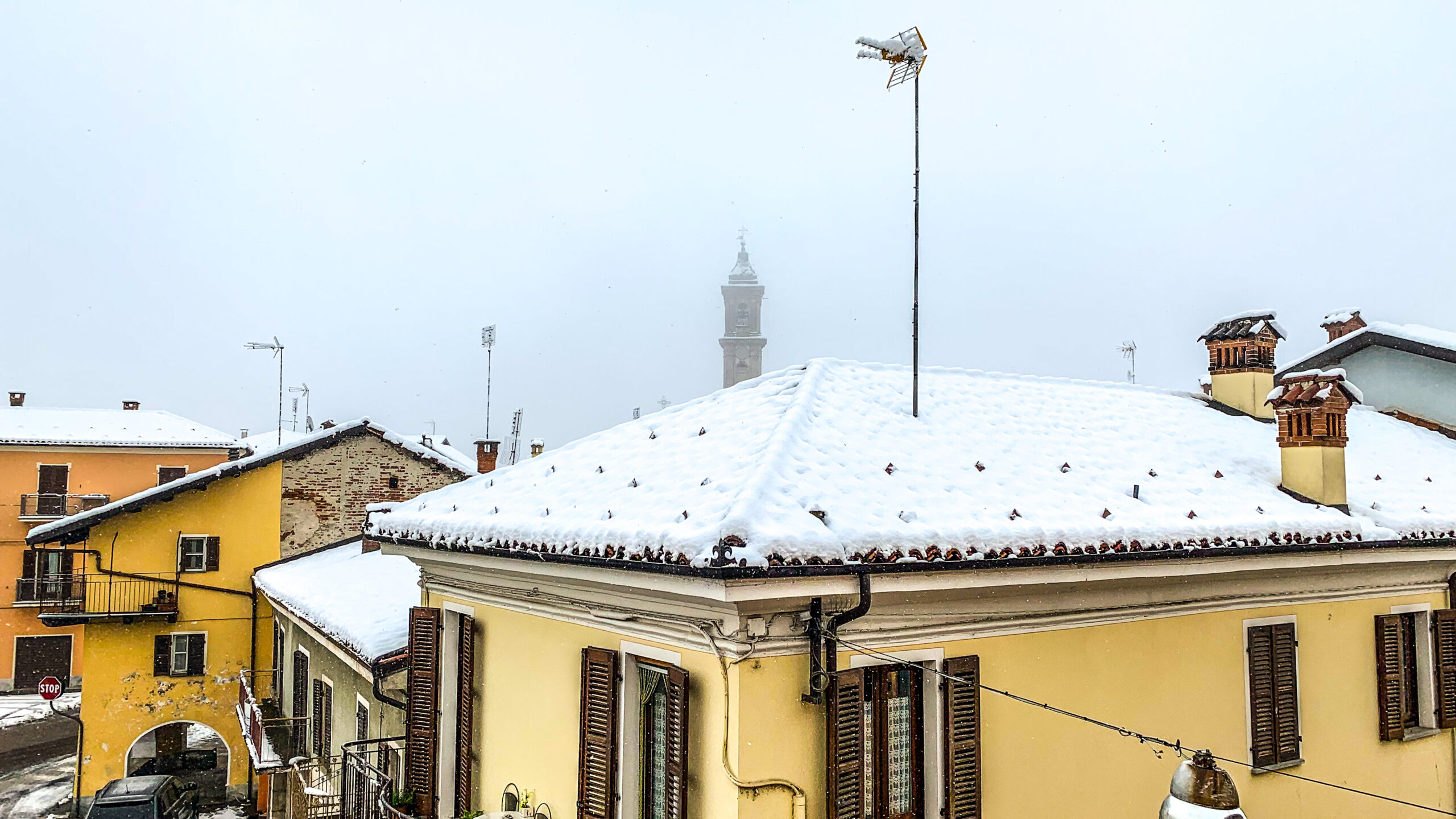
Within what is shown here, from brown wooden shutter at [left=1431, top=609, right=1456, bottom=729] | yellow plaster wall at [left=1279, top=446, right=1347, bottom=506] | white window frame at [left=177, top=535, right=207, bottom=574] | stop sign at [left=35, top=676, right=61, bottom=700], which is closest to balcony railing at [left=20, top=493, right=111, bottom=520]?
stop sign at [left=35, top=676, right=61, bottom=700]

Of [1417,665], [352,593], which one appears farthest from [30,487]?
[1417,665]

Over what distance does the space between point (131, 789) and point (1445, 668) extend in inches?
709

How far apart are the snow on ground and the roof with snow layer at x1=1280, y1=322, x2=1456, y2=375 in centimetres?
3058

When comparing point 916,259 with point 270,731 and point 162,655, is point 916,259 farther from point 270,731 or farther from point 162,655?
point 162,655

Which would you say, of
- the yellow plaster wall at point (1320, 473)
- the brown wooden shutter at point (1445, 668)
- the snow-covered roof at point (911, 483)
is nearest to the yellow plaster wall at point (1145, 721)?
the brown wooden shutter at point (1445, 668)

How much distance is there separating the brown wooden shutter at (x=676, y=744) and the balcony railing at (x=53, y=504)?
29.2 metres

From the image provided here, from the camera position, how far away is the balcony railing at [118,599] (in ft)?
64.6

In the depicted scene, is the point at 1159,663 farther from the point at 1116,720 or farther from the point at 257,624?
the point at 257,624

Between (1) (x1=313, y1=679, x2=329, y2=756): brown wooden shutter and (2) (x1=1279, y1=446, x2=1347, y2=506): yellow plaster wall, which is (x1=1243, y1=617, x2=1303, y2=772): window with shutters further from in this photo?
(1) (x1=313, y1=679, x2=329, y2=756): brown wooden shutter

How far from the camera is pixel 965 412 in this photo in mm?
7969

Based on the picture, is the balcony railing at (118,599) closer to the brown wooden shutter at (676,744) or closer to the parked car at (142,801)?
the parked car at (142,801)

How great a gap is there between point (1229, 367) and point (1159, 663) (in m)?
5.67

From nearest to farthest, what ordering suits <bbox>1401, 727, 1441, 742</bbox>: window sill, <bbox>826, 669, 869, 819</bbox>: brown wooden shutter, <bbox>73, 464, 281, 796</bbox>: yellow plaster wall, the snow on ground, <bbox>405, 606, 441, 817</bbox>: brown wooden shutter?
<bbox>826, 669, 869, 819</bbox>: brown wooden shutter
<bbox>1401, 727, 1441, 742</bbox>: window sill
<bbox>405, 606, 441, 817</bbox>: brown wooden shutter
<bbox>73, 464, 281, 796</bbox>: yellow plaster wall
the snow on ground

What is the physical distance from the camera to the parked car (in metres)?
15.0
